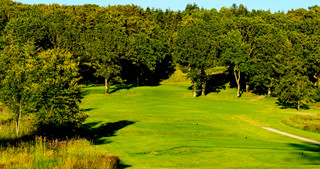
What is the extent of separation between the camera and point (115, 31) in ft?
302

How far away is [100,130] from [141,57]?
68.1 metres

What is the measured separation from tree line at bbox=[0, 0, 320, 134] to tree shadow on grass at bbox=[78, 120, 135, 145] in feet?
10.9

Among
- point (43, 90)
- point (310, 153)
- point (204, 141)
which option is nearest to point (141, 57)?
point (43, 90)

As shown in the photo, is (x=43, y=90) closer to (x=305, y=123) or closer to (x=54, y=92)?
(x=54, y=92)

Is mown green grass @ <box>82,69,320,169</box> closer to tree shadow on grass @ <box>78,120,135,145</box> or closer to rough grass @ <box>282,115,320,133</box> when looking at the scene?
tree shadow on grass @ <box>78,120,135,145</box>

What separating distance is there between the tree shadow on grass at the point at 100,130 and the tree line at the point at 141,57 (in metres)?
3.33

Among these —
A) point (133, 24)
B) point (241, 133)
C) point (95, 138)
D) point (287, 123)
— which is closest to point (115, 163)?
point (95, 138)

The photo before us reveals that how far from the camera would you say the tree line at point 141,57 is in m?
30.9

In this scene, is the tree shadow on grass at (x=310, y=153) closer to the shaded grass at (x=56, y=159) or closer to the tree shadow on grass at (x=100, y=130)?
the shaded grass at (x=56, y=159)

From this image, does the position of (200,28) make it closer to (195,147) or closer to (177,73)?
(177,73)

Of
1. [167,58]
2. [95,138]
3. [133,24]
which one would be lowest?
[95,138]

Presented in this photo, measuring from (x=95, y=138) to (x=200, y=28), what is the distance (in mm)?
60836

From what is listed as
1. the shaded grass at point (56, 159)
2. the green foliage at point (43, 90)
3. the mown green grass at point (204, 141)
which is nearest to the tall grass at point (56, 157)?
the shaded grass at point (56, 159)

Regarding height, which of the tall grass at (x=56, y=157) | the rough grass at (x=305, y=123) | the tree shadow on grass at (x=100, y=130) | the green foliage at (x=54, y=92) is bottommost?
the tree shadow on grass at (x=100, y=130)
